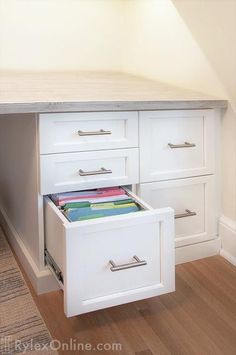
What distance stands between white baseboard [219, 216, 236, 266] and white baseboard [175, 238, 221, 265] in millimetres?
29

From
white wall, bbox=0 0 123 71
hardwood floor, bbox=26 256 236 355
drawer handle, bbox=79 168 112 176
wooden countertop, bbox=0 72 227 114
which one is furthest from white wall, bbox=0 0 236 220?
drawer handle, bbox=79 168 112 176

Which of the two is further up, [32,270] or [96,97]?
[96,97]

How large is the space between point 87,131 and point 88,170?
5.4 inches

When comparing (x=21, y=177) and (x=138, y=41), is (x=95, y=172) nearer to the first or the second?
(x=21, y=177)

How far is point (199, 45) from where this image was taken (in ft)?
5.54

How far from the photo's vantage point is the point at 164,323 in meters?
1.22

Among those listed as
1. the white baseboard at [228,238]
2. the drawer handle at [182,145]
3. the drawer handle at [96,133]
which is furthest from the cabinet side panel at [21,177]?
the white baseboard at [228,238]

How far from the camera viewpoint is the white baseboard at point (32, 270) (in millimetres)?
1393

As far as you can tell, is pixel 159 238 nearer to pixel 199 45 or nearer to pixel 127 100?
pixel 127 100

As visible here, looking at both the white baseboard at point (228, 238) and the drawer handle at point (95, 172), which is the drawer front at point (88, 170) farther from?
the white baseboard at point (228, 238)

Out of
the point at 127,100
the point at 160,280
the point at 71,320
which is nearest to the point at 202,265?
the point at 160,280

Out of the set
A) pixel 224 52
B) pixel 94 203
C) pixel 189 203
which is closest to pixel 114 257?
pixel 94 203

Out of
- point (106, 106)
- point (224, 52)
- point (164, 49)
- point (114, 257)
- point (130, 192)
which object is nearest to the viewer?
point (114, 257)

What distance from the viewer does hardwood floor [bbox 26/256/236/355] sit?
3.64 ft
